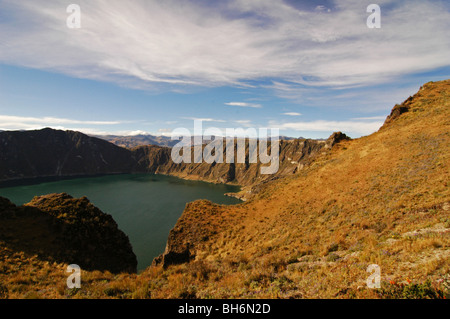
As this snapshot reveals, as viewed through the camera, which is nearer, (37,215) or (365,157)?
(37,215)

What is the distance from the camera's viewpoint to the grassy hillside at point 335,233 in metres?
8.00

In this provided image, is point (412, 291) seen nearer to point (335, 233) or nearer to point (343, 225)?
point (335, 233)

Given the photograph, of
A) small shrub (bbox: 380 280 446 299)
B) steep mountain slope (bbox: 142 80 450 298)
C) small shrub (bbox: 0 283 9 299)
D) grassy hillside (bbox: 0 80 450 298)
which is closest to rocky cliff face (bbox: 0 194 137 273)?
grassy hillside (bbox: 0 80 450 298)

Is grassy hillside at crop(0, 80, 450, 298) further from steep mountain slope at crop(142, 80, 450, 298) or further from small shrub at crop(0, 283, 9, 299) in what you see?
small shrub at crop(0, 283, 9, 299)

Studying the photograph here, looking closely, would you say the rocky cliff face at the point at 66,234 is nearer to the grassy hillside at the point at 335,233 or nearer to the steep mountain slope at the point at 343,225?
the grassy hillside at the point at 335,233

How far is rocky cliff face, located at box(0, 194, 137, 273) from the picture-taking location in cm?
2112

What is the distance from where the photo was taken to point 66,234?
24797 millimetres

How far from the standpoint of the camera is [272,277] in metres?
9.49

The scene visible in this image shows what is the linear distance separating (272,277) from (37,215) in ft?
114
